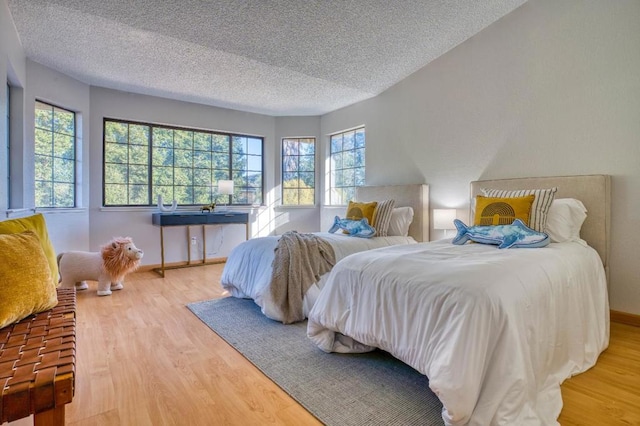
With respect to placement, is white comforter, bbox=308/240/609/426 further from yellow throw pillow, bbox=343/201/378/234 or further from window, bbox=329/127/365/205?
window, bbox=329/127/365/205

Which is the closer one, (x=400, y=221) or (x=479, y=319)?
(x=479, y=319)

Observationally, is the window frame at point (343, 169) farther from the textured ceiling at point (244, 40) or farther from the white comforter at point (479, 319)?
the white comforter at point (479, 319)

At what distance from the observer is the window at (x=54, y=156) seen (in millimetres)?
3736

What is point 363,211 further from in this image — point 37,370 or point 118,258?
point 37,370

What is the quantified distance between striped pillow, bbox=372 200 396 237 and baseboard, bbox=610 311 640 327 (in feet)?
6.76

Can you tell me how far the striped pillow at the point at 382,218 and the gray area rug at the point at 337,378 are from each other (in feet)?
4.85

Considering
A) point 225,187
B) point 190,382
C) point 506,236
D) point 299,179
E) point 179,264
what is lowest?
point 190,382

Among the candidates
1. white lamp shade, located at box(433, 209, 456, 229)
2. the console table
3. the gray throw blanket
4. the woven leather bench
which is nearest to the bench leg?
the woven leather bench

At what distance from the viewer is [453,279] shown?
60.5 inches

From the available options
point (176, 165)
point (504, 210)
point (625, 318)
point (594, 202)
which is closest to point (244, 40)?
point (176, 165)

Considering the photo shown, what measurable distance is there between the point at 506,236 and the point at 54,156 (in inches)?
193

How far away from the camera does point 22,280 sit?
4.79 feet

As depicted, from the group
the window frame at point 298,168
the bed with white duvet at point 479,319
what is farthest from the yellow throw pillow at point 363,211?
the window frame at point 298,168

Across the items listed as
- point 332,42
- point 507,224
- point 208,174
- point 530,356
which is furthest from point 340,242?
point 208,174
